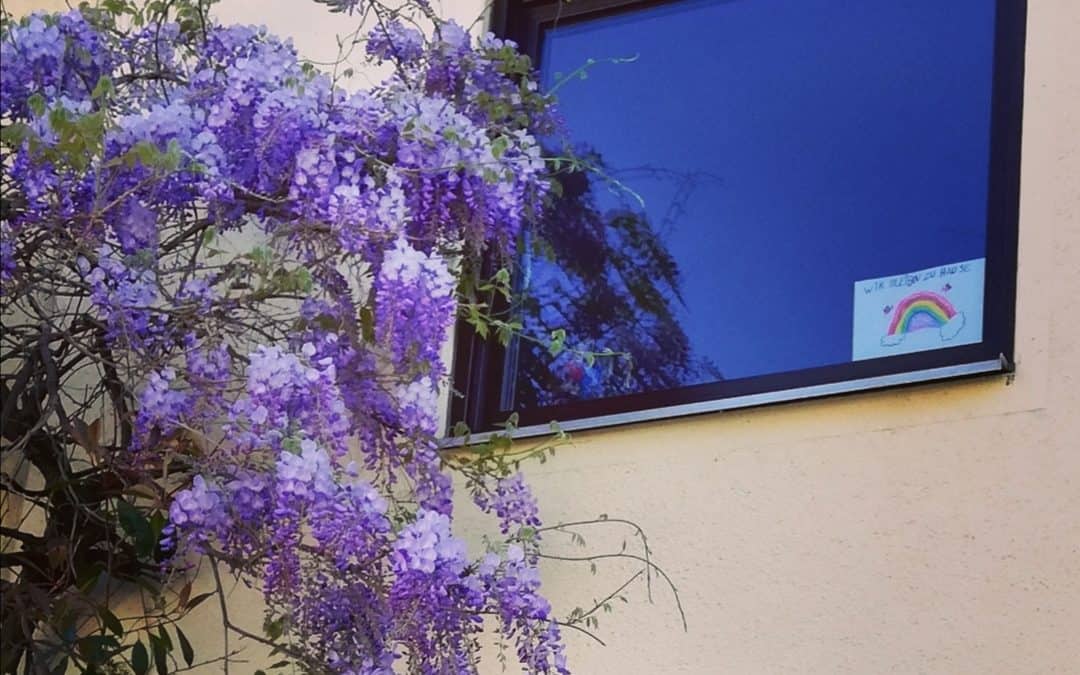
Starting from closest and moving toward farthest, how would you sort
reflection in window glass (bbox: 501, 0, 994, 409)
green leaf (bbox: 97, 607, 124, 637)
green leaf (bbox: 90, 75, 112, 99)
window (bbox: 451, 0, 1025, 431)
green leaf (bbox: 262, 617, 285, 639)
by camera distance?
green leaf (bbox: 90, 75, 112, 99) < green leaf (bbox: 262, 617, 285, 639) < green leaf (bbox: 97, 607, 124, 637) < window (bbox: 451, 0, 1025, 431) < reflection in window glass (bbox: 501, 0, 994, 409)

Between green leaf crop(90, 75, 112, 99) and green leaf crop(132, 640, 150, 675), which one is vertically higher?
green leaf crop(90, 75, 112, 99)

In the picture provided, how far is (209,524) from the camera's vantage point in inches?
117

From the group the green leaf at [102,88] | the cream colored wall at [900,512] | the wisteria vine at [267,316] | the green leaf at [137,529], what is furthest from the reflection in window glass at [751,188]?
the green leaf at [102,88]

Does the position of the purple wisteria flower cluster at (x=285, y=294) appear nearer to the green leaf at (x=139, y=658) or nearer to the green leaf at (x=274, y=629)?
the green leaf at (x=274, y=629)

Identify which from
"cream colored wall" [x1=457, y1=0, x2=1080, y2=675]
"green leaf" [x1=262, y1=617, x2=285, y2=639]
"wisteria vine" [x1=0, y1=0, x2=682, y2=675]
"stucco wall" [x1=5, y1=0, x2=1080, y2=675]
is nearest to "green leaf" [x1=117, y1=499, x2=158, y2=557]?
"wisteria vine" [x1=0, y1=0, x2=682, y2=675]

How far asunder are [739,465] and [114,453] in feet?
4.27

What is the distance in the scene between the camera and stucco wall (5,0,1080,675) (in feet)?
10.5

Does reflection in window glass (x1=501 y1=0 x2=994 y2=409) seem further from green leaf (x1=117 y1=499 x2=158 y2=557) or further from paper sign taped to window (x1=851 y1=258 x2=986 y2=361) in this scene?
green leaf (x1=117 y1=499 x2=158 y2=557)

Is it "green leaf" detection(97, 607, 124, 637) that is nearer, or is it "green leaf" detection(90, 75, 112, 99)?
"green leaf" detection(90, 75, 112, 99)

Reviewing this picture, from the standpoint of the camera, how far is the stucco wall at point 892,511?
3.19m

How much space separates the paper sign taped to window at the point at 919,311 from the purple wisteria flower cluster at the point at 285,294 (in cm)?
82

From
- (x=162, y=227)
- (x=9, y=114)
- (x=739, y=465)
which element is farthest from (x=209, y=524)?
(x=739, y=465)

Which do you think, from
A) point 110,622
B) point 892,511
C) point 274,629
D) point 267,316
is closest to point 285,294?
→ point 267,316

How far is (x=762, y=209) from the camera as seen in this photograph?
3969mm
